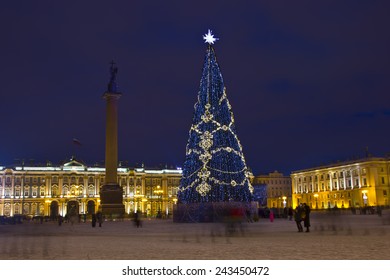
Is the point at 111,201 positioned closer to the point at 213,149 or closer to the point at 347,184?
the point at 213,149

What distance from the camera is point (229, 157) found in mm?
35312

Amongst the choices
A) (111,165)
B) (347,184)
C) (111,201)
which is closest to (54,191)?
(347,184)

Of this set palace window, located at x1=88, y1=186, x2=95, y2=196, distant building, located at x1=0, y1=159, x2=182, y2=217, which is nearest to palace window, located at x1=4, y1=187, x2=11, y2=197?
distant building, located at x1=0, y1=159, x2=182, y2=217

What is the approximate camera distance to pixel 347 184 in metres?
99.2

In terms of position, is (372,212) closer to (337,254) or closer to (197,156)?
(197,156)

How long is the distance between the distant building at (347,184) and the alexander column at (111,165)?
53419 mm

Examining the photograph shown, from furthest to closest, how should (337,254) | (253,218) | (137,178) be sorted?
(137,178) → (253,218) → (337,254)

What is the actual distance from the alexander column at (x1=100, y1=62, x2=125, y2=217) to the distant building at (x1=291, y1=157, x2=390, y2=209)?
175 feet

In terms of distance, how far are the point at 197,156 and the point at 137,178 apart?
88481mm

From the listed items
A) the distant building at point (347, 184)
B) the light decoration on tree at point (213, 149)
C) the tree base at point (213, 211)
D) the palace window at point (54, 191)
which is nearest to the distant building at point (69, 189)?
the palace window at point (54, 191)

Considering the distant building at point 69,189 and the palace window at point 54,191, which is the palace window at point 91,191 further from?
the palace window at point 54,191

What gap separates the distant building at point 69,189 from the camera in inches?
4409
